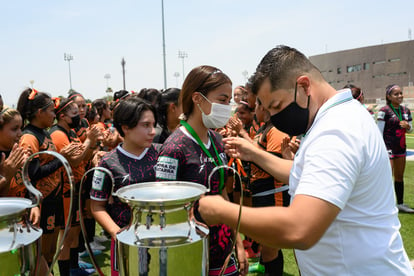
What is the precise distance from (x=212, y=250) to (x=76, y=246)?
249cm

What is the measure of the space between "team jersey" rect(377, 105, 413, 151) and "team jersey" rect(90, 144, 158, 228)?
5049 millimetres

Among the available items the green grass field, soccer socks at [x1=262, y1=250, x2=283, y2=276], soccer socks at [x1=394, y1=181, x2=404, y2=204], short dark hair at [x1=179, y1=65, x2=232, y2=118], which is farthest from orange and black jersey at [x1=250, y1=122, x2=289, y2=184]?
soccer socks at [x1=394, y1=181, x2=404, y2=204]

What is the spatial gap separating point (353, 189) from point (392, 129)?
553 centimetres

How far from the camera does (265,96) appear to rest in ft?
4.89

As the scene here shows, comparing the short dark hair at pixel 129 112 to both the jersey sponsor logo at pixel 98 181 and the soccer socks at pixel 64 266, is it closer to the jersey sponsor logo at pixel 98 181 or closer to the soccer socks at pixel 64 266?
the jersey sponsor logo at pixel 98 181

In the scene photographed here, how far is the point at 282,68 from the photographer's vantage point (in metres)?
1.42

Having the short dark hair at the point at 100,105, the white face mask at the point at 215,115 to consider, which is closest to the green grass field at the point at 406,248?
the white face mask at the point at 215,115

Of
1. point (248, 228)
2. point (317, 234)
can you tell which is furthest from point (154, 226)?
point (317, 234)

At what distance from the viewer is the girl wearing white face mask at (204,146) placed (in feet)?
6.16

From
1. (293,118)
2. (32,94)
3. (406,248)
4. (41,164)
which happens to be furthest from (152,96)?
(406,248)

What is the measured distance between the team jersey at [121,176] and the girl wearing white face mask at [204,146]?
362mm

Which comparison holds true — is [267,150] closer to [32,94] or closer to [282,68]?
[282,68]

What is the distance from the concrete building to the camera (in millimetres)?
62200

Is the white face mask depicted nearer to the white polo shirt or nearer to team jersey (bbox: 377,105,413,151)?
the white polo shirt
